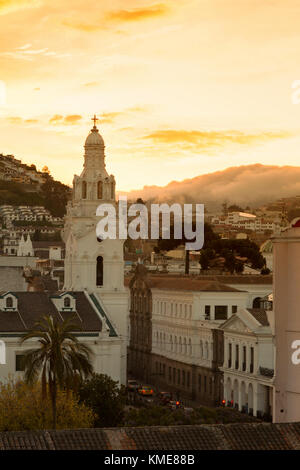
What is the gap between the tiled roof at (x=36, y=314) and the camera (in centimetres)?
7131

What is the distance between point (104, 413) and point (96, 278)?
2771 centimetres

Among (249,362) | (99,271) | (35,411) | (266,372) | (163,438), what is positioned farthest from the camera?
(99,271)

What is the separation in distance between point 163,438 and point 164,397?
53938 millimetres

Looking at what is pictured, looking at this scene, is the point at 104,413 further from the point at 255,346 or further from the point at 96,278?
the point at 96,278

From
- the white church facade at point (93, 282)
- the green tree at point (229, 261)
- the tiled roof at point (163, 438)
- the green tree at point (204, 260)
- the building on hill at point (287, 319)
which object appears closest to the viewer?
the building on hill at point (287, 319)

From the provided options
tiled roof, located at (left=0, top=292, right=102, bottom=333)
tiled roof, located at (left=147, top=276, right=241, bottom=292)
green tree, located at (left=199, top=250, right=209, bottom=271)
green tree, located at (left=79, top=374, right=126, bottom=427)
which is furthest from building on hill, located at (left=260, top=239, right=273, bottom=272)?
green tree, located at (left=79, top=374, right=126, bottom=427)

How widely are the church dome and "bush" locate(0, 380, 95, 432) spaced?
37817 millimetres

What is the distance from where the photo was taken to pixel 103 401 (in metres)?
59.1

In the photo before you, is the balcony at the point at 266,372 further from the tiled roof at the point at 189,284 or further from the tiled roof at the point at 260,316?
the tiled roof at the point at 189,284

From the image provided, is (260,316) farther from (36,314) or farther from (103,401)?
(103,401)

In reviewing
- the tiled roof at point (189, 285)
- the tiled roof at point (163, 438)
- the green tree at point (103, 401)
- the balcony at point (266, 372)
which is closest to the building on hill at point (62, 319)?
the balcony at point (266, 372)

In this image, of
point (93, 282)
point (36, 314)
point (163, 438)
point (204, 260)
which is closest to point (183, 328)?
point (93, 282)

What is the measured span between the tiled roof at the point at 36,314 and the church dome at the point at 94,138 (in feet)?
50.2

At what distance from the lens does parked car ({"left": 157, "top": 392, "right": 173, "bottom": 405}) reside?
261 ft
